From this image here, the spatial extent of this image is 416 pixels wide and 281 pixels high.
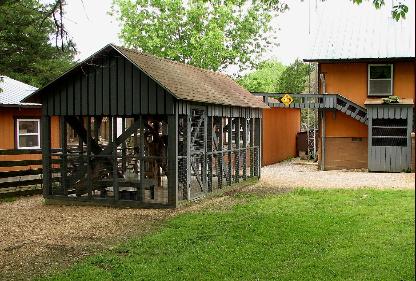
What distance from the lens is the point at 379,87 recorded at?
26078mm

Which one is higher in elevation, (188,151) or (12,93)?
(12,93)

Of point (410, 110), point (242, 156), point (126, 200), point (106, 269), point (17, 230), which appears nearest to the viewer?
point (106, 269)

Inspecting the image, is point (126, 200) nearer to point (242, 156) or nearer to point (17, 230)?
point (17, 230)

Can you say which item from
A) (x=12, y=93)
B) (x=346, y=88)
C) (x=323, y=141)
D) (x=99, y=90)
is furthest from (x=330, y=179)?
(x=12, y=93)

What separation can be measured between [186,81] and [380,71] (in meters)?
13.5

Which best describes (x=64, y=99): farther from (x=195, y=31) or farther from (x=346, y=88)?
(x=195, y=31)

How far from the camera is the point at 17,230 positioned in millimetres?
11562

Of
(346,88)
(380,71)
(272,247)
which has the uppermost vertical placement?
(380,71)

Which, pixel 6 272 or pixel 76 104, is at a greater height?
pixel 76 104

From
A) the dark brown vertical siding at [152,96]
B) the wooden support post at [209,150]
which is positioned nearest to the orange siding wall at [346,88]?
the wooden support post at [209,150]

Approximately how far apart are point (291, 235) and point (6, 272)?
4.86 metres

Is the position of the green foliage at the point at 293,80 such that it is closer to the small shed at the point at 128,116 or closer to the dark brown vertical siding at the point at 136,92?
the small shed at the point at 128,116

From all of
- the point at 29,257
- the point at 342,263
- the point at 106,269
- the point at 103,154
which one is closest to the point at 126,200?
the point at 103,154

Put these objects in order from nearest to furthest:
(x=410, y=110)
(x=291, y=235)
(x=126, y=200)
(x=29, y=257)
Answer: (x=29, y=257), (x=291, y=235), (x=126, y=200), (x=410, y=110)
